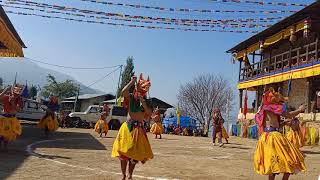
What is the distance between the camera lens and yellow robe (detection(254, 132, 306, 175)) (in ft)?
25.3

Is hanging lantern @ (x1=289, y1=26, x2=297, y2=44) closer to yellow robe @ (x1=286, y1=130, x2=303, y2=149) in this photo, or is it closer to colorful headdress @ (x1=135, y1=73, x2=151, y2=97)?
yellow robe @ (x1=286, y1=130, x2=303, y2=149)

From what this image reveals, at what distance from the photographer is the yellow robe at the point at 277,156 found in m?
7.70

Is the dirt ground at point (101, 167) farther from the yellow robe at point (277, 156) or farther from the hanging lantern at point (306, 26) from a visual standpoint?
the hanging lantern at point (306, 26)

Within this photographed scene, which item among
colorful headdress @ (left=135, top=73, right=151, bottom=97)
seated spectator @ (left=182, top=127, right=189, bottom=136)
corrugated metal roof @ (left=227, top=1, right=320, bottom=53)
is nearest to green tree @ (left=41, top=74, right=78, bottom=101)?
seated spectator @ (left=182, top=127, right=189, bottom=136)

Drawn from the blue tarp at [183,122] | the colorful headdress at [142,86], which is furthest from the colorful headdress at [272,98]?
the blue tarp at [183,122]

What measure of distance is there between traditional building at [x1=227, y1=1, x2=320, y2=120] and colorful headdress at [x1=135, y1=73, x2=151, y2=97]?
→ 1198cm

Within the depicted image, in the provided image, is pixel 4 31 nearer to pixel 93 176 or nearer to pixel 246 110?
pixel 93 176

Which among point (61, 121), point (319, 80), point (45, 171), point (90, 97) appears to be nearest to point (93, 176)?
point (45, 171)

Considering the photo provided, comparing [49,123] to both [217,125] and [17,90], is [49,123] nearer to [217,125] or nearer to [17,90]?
[17,90]

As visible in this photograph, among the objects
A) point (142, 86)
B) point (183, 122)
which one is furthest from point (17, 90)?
point (183, 122)

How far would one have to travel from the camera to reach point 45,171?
9.53 meters

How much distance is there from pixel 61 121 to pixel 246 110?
14.3 meters

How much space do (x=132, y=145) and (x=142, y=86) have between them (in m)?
1.18

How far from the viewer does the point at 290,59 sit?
2898 centimetres
